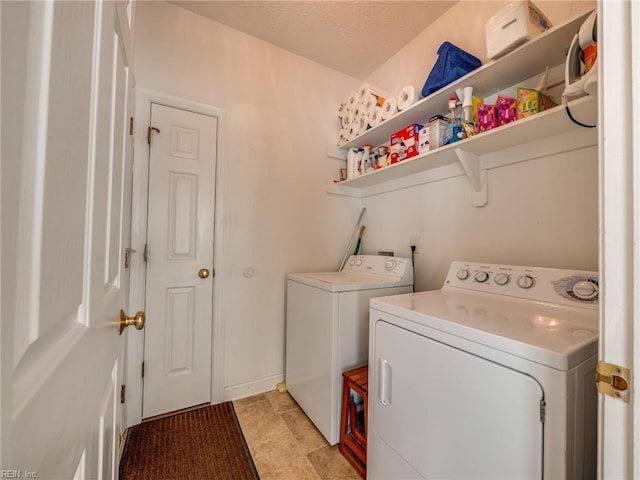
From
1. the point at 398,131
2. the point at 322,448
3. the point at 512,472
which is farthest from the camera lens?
the point at 398,131

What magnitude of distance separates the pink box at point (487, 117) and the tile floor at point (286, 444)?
1922 mm

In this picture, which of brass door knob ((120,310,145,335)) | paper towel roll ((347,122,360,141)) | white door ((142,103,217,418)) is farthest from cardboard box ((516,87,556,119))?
white door ((142,103,217,418))

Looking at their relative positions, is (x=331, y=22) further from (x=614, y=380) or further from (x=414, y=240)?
(x=614, y=380)

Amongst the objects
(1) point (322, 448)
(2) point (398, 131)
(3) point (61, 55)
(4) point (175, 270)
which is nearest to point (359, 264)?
(2) point (398, 131)

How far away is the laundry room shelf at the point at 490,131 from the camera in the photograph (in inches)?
43.4

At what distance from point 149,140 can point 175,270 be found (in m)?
0.89

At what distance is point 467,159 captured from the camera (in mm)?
1517

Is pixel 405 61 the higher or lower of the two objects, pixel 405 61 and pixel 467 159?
the higher

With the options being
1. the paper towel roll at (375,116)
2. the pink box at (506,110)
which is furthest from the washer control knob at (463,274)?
the paper towel roll at (375,116)

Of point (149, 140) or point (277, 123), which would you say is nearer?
point (149, 140)

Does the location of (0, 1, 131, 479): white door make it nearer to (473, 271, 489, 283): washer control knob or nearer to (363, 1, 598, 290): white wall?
(473, 271, 489, 283): washer control knob

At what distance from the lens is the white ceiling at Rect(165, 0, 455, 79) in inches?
71.0

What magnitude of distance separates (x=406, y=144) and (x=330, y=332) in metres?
1.32

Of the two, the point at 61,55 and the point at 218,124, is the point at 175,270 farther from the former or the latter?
the point at 61,55
